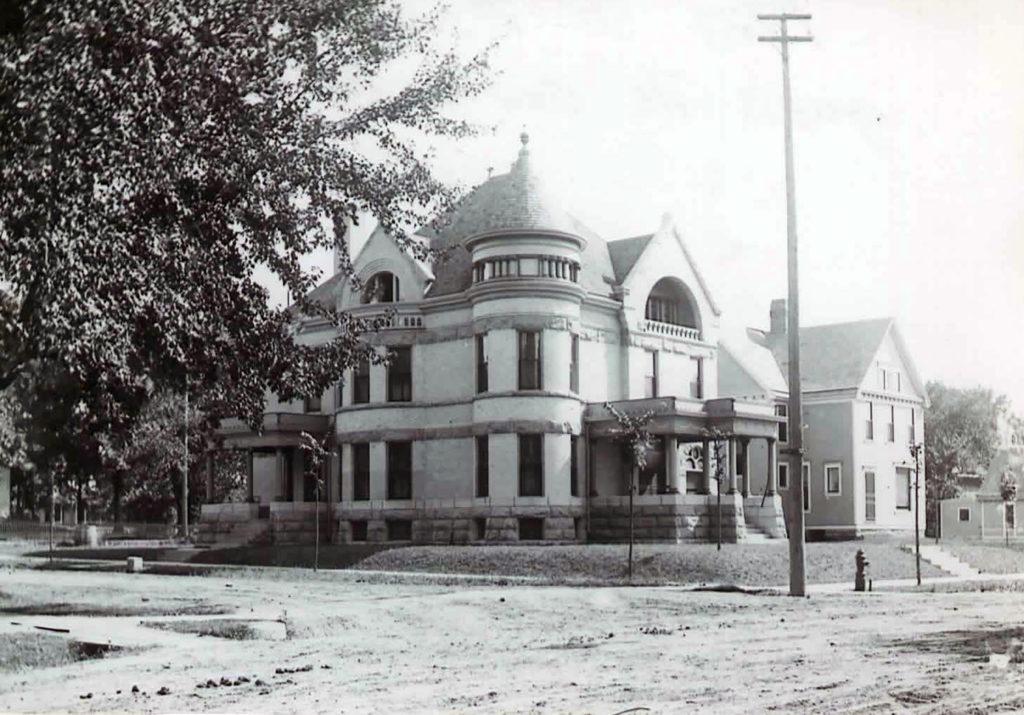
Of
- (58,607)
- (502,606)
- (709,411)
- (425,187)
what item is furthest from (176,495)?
(709,411)

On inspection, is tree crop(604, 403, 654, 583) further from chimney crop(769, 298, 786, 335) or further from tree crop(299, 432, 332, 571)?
chimney crop(769, 298, 786, 335)

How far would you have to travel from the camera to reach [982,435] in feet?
50.1

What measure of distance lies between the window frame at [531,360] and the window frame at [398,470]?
7.16 m

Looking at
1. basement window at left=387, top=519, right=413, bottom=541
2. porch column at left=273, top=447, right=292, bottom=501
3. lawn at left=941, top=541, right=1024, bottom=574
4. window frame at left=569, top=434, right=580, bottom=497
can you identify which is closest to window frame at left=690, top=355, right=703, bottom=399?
window frame at left=569, top=434, right=580, bottom=497

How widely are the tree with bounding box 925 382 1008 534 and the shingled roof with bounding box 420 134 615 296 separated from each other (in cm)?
462

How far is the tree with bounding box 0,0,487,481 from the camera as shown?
34.3ft

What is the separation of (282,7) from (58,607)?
20.6 ft

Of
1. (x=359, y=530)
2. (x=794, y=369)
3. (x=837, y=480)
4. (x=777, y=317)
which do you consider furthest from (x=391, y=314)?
(x=777, y=317)

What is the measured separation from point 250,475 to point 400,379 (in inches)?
86.8

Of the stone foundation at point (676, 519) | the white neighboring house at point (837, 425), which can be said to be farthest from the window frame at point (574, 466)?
the white neighboring house at point (837, 425)

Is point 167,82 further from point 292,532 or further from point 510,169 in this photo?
point 292,532

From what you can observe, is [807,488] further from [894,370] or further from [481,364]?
[481,364]

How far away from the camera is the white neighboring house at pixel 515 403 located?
12.8 metres

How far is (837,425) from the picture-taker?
31688 millimetres
